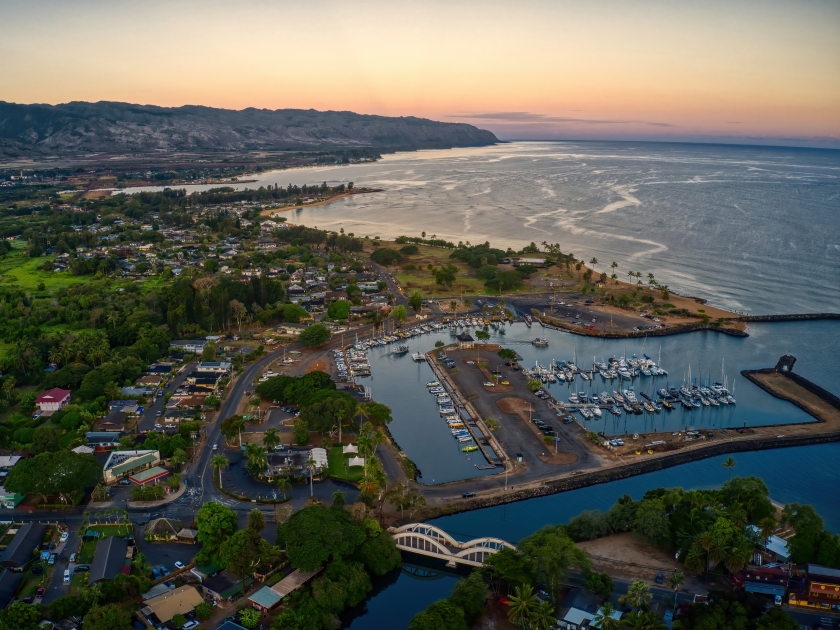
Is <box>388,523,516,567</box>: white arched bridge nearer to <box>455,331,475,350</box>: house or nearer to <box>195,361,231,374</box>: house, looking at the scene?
<box>195,361,231,374</box>: house

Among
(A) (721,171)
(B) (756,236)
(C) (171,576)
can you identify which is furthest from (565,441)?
(A) (721,171)

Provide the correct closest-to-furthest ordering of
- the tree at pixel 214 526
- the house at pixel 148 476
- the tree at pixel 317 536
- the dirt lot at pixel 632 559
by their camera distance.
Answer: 1. the tree at pixel 317 536
2. the dirt lot at pixel 632 559
3. the tree at pixel 214 526
4. the house at pixel 148 476

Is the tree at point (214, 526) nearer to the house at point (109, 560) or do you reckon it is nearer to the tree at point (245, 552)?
the tree at point (245, 552)

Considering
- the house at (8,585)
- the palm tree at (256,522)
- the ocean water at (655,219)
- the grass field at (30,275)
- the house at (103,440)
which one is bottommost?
the house at (8,585)

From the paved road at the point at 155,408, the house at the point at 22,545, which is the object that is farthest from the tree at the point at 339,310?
the house at the point at 22,545

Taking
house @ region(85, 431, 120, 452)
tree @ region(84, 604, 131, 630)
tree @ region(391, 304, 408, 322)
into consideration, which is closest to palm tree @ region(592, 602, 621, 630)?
tree @ region(84, 604, 131, 630)

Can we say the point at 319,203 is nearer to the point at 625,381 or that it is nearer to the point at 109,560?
the point at 625,381
